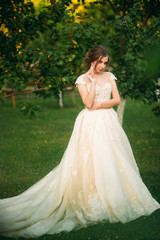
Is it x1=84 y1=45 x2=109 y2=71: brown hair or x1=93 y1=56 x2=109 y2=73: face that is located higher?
x1=84 y1=45 x2=109 y2=71: brown hair

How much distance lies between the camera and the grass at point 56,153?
424cm

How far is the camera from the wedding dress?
443 centimetres

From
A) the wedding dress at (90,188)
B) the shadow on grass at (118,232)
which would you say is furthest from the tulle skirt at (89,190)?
the shadow on grass at (118,232)

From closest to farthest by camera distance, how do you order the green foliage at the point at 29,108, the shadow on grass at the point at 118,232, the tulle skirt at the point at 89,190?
the shadow on grass at the point at 118,232, the tulle skirt at the point at 89,190, the green foliage at the point at 29,108

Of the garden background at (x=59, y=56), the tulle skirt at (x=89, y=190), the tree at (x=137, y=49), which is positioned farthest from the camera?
the tree at (x=137, y=49)

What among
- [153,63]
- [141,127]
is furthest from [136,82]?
[141,127]

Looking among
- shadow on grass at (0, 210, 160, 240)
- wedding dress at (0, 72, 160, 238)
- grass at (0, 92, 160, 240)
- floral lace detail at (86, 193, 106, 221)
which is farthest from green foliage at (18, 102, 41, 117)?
shadow on grass at (0, 210, 160, 240)

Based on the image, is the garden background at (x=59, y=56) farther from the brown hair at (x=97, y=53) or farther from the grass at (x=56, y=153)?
the brown hair at (x=97, y=53)

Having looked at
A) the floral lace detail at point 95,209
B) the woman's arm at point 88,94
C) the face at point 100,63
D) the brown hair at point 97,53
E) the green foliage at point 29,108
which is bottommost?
the floral lace detail at point 95,209

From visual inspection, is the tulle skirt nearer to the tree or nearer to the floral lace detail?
the floral lace detail

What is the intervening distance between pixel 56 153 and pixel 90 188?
4.25 m

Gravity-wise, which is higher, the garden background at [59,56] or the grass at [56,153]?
the garden background at [59,56]

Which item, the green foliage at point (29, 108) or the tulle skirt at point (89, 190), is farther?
the green foliage at point (29, 108)

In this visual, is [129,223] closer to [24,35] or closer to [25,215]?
[25,215]
